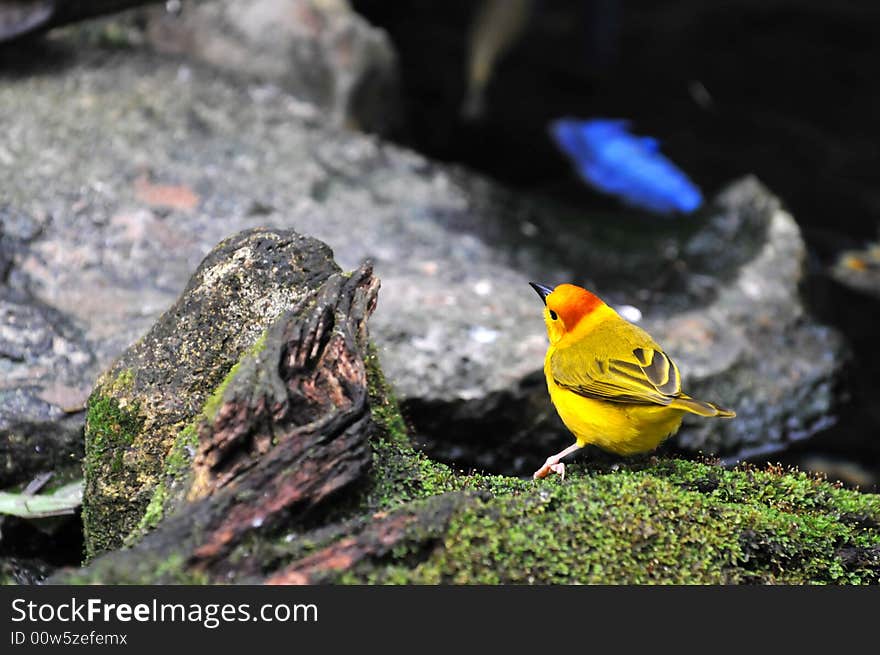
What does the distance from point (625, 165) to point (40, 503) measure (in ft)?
19.2

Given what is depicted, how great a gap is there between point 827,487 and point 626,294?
2.76 m

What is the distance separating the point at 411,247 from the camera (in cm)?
574

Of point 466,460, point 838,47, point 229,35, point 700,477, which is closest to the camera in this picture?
point 700,477

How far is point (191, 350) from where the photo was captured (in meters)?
3.32

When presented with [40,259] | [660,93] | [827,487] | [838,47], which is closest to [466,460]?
[827,487]

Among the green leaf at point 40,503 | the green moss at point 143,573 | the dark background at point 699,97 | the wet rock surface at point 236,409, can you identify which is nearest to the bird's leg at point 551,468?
the wet rock surface at point 236,409

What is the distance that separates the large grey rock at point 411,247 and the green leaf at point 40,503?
59cm

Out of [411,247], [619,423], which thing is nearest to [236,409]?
[619,423]

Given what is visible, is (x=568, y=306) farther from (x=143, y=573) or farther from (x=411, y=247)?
(x=411, y=247)

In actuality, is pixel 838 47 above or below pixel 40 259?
below

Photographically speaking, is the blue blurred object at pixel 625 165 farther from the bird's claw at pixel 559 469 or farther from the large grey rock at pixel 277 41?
the bird's claw at pixel 559 469

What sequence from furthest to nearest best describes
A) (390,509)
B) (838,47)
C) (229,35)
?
(838,47)
(229,35)
(390,509)

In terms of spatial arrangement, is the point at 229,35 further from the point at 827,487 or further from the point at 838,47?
the point at 838,47

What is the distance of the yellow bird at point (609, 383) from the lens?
3.28 meters
